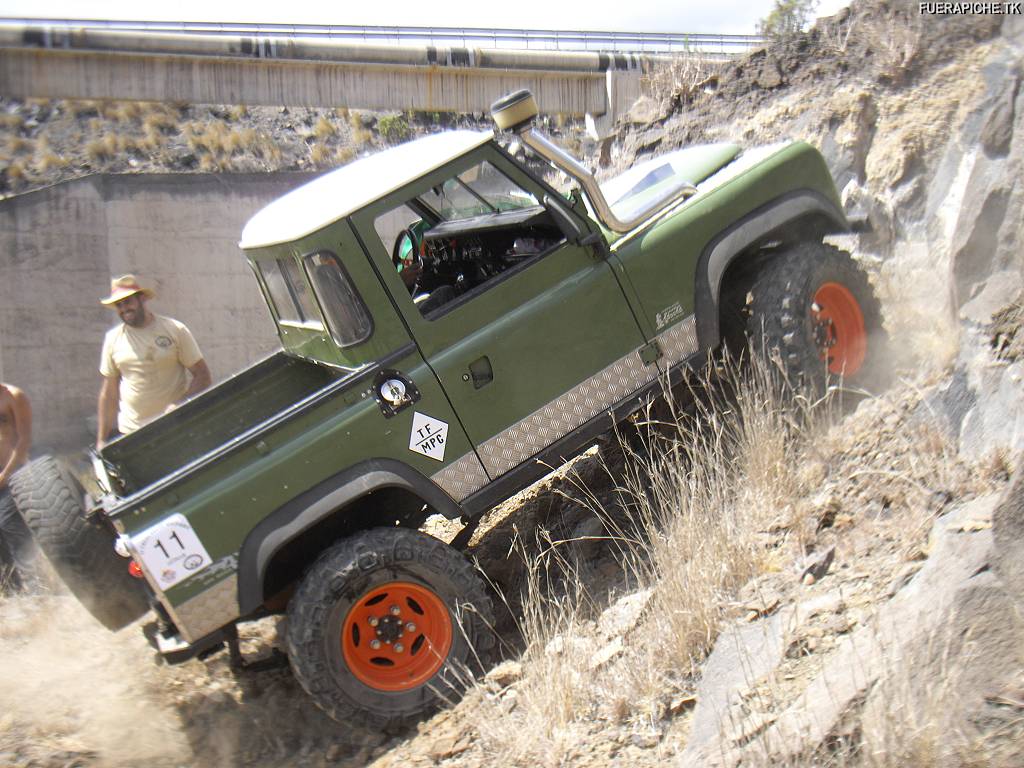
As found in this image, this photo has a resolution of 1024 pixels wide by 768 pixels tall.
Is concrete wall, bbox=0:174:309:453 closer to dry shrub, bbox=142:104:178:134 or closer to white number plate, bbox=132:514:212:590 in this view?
white number plate, bbox=132:514:212:590

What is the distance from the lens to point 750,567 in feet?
Result: 12.4

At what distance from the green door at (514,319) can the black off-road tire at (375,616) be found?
533 millimetres

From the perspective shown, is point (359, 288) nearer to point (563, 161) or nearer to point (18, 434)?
point (563, 161)

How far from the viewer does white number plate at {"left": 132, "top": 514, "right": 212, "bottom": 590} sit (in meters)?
3.69

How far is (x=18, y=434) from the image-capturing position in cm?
595

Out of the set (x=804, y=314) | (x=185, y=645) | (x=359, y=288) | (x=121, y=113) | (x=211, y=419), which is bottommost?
(x=804, y=314)

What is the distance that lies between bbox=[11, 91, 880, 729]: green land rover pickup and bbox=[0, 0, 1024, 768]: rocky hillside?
15.0 inches

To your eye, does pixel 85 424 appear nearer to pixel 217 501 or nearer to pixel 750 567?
pixel 217 501

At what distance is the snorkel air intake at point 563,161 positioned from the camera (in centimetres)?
412

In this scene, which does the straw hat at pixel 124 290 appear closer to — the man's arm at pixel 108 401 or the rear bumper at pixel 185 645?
the man's arm at pixel 108 401

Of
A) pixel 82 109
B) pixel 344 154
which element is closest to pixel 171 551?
pixel 344 154

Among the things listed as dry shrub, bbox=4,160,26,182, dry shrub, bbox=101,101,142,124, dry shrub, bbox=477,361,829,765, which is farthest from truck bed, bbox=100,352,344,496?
dry shrub, bbox=101,101,142,124

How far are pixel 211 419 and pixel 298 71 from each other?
38.5ft

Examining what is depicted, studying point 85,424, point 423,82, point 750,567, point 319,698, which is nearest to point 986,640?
point 750,567
